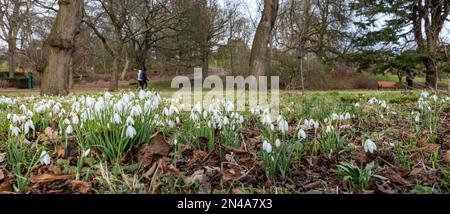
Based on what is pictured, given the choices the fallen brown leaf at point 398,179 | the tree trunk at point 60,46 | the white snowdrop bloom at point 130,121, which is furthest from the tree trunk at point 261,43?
the fallen brown leaf at point 398,179

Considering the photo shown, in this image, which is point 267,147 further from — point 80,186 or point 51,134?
point 51,134

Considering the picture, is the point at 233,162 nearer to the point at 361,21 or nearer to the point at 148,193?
the point at 148,193

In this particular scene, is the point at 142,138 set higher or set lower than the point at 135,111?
lower

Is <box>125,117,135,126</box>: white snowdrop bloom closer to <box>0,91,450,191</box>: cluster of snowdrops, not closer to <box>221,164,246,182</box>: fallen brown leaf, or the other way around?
<box>0,91,450,191</box>: cluster of snowdrops

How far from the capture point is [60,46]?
11633 mm

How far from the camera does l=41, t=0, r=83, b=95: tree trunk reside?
38.0 ft

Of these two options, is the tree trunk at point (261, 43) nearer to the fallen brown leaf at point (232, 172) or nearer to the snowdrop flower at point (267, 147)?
the fallen brown leaf at point (232, 172)

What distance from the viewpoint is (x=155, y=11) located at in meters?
29.8

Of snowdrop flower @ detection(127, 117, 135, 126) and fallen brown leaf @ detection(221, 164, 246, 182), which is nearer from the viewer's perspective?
fallen brown leaf @ detection(221, 164, 246, 182)

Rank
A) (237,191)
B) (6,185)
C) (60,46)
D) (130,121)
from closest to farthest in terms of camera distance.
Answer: (237,191) → (6,185) → (130,121) → (60,46)

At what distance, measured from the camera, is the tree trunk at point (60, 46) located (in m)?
11.6

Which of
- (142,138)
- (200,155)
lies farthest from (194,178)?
(142,138)

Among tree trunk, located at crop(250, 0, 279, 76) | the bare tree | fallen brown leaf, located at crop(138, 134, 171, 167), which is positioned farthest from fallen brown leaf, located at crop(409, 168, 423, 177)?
the bare tree

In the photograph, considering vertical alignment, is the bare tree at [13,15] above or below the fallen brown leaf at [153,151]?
above
